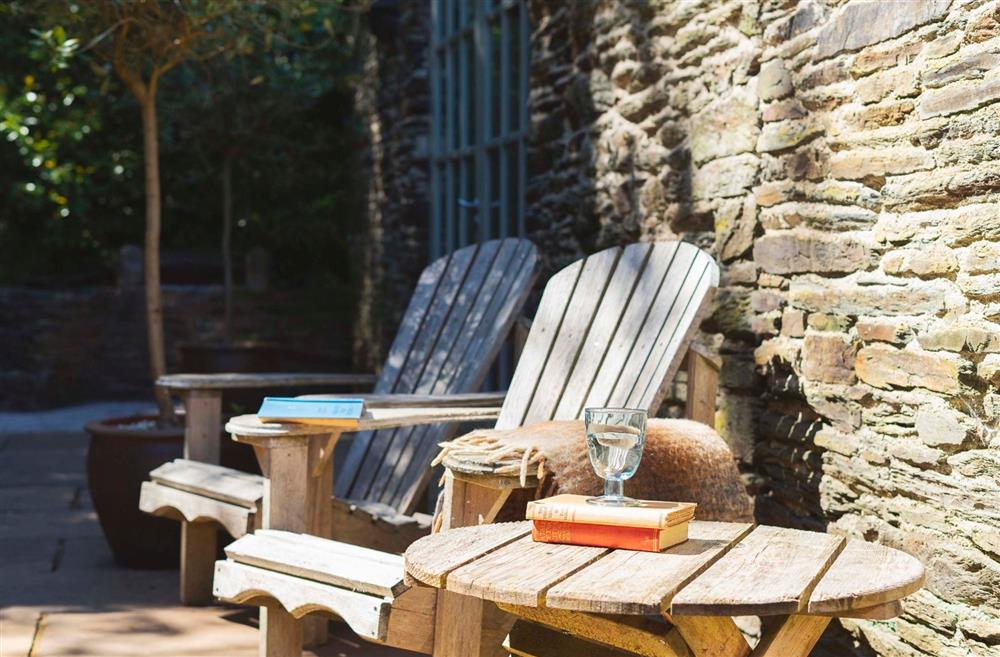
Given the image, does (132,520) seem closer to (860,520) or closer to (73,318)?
A: (860,520)

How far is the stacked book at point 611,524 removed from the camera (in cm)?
171

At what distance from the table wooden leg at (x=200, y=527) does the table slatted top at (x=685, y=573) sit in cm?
175

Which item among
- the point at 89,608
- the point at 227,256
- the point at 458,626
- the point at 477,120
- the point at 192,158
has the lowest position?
the point at 89,608

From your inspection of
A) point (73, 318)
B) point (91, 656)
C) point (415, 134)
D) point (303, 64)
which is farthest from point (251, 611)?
point (303, 64)

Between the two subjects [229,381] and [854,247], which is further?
[229,381]

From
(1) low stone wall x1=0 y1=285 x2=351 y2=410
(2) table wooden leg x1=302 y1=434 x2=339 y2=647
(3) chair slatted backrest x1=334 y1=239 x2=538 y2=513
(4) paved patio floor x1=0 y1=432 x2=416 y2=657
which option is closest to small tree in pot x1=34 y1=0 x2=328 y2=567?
(4) paved patio floor x1=0 y1=432 x2=416 y2=657

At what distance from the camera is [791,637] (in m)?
1.61

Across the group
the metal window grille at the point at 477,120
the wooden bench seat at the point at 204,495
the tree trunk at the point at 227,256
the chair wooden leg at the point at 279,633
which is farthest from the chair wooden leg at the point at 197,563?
the tree trunk at the point at 227,256

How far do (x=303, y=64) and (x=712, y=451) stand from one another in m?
6.93

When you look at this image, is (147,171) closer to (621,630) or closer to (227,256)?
(621,630)

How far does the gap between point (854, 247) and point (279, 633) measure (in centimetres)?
151

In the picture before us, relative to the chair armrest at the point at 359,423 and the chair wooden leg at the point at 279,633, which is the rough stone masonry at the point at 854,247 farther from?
the chair wooden leg at the point at 279,633

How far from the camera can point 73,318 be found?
8.31 meters

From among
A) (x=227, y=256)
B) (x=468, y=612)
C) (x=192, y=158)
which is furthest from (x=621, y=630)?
(x=192, y=158)
